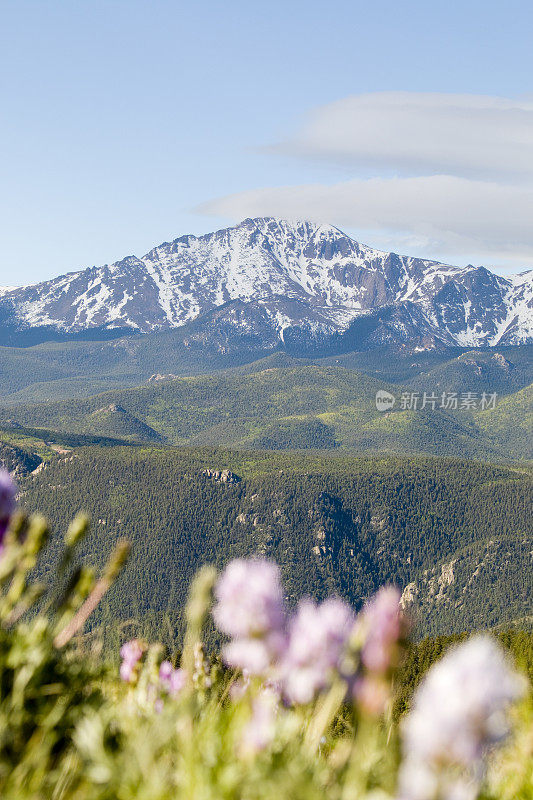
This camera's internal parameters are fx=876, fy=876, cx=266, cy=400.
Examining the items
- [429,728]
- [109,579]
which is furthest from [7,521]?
[429,728]

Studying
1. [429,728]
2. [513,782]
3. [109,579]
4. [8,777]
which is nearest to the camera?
[429,728]

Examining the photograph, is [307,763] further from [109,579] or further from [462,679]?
[462,679]

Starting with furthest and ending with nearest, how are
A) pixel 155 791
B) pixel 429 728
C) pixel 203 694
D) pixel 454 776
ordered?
1. pixel 203 694
2. pixel 155 791
3. pixel 454 776
4. pixel 429 728

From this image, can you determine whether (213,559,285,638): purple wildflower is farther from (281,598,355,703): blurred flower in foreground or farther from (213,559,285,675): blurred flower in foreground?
(281,598,355,703): blurred flower in foreground

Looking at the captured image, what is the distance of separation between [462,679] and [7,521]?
12.7 ft

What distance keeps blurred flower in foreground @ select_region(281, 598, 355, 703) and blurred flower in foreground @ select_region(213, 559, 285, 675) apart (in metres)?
0.15

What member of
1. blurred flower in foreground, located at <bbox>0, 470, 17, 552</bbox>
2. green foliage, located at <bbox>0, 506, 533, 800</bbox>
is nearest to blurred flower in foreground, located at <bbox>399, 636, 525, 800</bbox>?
green foliage, located at <bbox>0, 506, 533, 800</bbox>

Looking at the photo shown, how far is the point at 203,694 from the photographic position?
995 cm

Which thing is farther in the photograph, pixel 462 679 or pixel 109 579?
pixel 109 579

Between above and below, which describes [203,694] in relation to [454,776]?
below

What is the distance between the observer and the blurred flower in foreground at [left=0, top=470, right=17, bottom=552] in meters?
6.73

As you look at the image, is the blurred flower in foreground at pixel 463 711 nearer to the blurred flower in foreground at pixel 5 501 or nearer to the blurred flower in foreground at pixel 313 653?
the blurred flower in foreground at pixel 313 653

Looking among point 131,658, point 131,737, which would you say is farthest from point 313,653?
point 131,658

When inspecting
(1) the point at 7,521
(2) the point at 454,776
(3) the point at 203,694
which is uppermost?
(1) the point at 7,521
